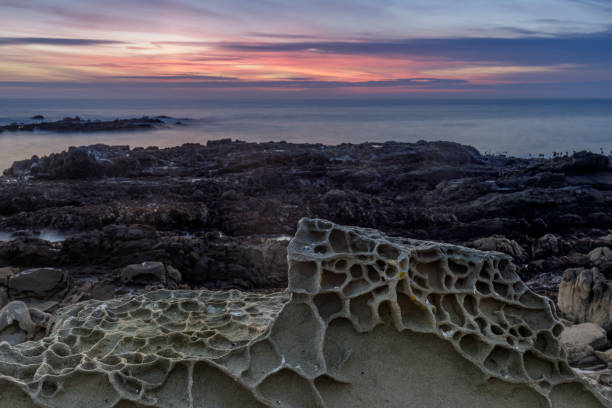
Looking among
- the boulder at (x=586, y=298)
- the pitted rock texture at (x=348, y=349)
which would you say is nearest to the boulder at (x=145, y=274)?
the pitted rock texture at (x=348, y=349)

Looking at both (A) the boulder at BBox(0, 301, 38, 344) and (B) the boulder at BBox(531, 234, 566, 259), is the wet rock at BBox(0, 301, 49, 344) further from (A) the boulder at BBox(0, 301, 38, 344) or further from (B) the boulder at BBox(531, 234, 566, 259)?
(B) the boulder at BBox(531, 234, 566, 259)

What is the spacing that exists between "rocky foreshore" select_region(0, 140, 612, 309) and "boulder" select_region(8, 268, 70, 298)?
0.06ft

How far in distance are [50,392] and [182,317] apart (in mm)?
1963

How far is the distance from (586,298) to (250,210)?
9311 mm

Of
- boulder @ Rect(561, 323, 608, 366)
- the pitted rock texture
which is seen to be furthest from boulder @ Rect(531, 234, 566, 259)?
the pitted rock texture

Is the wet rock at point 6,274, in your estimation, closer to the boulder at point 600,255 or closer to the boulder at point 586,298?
the boulder at point 586,298

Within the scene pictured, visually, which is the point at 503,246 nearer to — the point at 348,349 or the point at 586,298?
the point at 586,298

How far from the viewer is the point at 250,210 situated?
14.3 meters

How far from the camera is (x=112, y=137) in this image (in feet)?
130

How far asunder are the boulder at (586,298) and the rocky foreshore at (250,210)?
60.1 inches

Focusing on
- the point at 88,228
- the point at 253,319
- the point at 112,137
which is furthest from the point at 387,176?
the point at 112,137

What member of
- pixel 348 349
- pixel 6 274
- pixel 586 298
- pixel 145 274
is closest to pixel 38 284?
pixel 6 274

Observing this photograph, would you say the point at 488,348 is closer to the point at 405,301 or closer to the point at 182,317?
the point at 405,301

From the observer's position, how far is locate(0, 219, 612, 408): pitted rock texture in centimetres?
367
